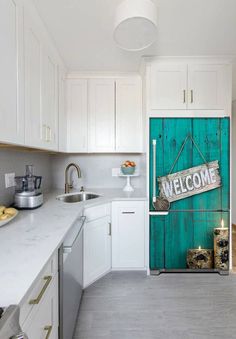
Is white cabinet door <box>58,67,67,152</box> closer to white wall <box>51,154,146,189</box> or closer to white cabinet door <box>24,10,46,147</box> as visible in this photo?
white wall <box>51,154,146,189</box>

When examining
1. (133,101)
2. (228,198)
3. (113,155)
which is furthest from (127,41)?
(228,198)

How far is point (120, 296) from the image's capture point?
80.3 inches

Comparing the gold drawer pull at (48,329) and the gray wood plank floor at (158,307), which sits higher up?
the gold drawer pull at (48,329)

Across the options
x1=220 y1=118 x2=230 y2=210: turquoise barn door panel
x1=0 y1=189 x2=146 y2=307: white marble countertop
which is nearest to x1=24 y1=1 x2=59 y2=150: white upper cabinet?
x1=0 y1=189 x2=146 y2=307: white marble countertop

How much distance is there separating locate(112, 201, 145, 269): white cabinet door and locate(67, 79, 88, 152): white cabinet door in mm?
968

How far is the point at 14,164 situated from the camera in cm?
198

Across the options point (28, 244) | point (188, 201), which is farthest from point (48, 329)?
point (188, 201)

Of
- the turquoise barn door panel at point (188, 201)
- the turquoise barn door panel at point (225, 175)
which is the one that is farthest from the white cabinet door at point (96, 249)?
the turquoise barn door panel at point (225, 175)

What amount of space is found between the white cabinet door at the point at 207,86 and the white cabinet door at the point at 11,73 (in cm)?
174

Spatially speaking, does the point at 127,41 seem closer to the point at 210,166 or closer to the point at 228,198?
the point at 210,166

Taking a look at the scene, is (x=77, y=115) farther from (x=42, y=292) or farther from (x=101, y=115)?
(x=42, y=292)

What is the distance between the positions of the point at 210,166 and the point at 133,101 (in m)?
1.25

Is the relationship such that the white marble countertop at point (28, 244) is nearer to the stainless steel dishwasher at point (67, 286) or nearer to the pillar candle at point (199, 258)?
the stainless steel dishwasher at point (67, 286)

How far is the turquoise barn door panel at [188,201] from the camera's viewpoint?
2395 mm
